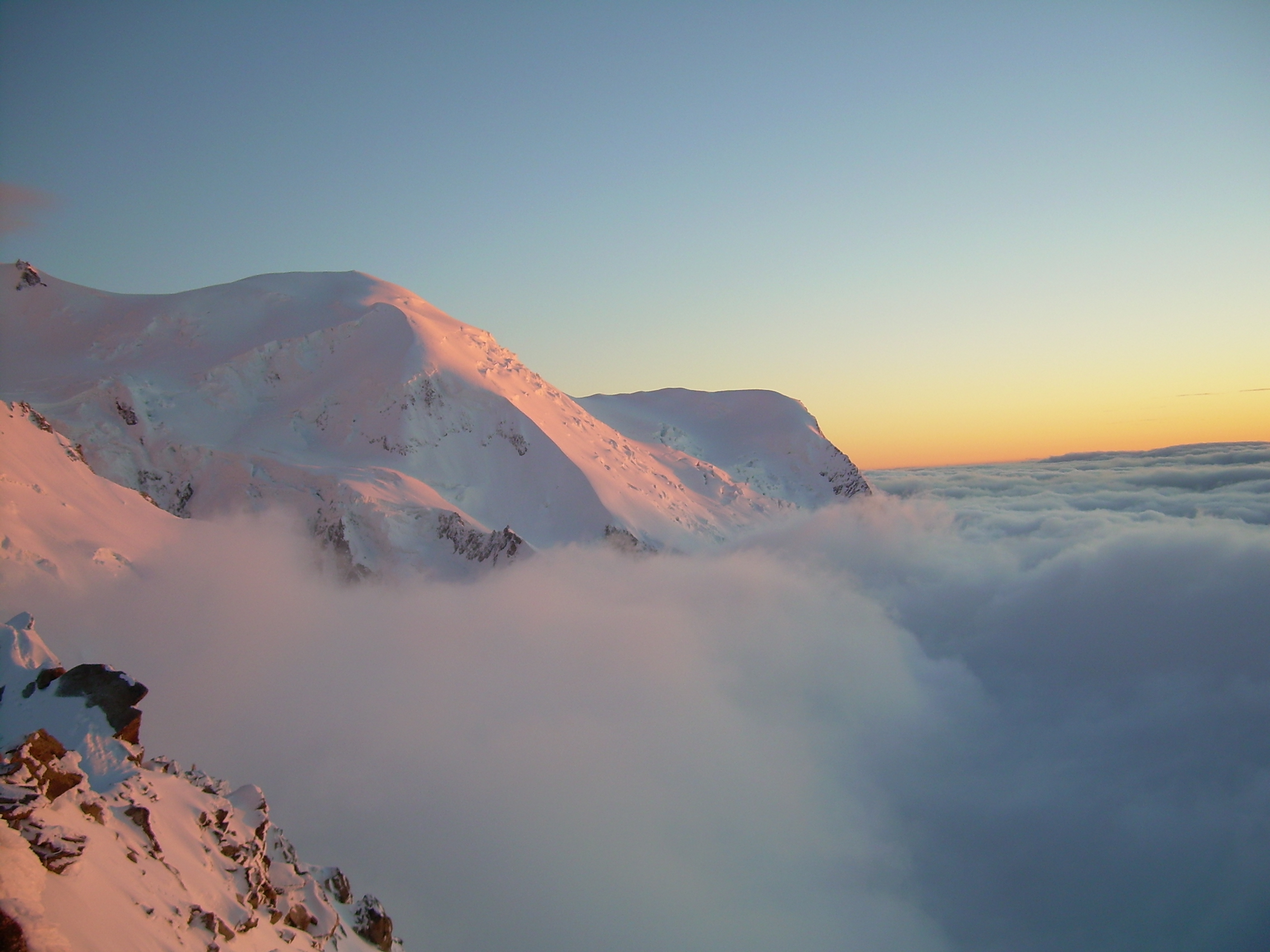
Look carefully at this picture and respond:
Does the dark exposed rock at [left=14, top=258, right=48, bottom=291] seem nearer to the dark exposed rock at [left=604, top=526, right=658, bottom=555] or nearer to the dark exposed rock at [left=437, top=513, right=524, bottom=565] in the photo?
the dark exposed rock at [left=437, top=513, right=524, bottom=565]

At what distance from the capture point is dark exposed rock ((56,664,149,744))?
1253cm

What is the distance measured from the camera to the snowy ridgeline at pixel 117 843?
8.25 m

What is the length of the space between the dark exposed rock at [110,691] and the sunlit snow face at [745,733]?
2009cm

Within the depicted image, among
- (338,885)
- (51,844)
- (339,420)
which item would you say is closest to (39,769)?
(51,844)

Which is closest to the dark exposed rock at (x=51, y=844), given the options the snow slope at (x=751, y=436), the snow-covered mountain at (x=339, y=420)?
the snow-covered mountain at (x=339, y=420)

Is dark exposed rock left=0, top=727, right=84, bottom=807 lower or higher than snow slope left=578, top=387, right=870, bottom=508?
lower

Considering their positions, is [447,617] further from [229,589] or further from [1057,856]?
[1057,856]

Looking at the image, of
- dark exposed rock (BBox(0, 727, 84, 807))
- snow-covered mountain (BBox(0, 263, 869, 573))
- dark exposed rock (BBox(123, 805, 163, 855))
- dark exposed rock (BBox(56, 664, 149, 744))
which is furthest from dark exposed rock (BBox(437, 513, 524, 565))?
dark exposed rock (BBox(0, 727, 84, 807))

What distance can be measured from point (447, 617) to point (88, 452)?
3108 cm

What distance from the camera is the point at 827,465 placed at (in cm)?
10438

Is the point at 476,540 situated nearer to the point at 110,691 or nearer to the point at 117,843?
the point at 110,691

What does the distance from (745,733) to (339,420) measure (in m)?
62.6

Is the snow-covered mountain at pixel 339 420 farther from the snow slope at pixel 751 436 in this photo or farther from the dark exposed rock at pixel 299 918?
the dark exposed rock at pixel 299 918

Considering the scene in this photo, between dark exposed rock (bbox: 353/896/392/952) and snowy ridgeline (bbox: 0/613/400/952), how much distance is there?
0.56 feet
